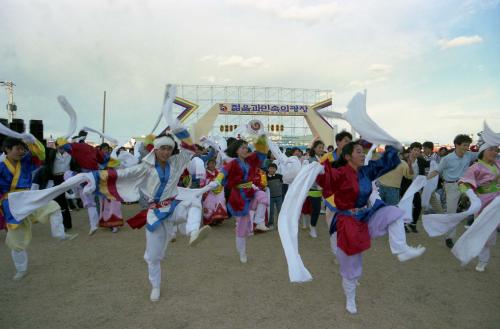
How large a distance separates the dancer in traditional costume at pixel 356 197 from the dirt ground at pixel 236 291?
58 cm

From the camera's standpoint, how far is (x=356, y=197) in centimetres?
334

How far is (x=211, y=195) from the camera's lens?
7.69 meters

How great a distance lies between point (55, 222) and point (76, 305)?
1892 millimetres

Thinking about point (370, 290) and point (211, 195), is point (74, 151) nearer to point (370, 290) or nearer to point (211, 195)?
point (211, 195)

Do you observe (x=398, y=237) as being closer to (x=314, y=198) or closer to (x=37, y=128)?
(x=314, y=198)

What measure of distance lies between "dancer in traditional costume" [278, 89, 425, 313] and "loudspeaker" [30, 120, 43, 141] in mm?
8948

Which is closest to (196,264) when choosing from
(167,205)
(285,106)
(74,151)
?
(167,205)

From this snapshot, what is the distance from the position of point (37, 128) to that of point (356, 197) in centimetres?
958

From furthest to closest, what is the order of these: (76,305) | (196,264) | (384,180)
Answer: (384,180)
(196,264)
(76,305)

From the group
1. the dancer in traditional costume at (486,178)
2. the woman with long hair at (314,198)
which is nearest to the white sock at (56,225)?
the woman with long hair at (314,198)

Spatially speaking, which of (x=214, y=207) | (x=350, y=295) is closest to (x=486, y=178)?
(x=350, y=295)

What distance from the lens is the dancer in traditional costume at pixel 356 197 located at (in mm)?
3070

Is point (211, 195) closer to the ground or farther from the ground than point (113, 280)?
farther from the ground

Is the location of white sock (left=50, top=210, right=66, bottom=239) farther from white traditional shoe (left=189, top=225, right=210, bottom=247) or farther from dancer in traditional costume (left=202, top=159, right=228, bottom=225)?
dancer in traditional costume (left=202, top=159, right=228, bottom=225)
